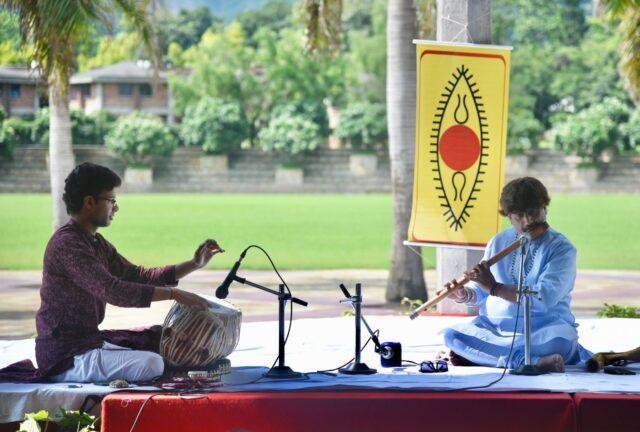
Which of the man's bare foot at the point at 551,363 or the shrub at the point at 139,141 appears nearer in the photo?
the man's bare foot at the point at 551,363

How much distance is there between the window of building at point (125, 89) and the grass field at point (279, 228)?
49.6ft

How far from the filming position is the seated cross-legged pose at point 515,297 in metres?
7.04

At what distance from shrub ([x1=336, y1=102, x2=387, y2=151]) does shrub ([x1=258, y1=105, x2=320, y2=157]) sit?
1.65m

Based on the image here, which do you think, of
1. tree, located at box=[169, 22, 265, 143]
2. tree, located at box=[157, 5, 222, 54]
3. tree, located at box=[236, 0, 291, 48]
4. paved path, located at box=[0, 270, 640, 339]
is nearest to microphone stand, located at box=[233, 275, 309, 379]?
paved path, located at box=[0, 270, 640, 339]

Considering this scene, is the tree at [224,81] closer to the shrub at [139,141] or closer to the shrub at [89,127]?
the shrub at [139,141]

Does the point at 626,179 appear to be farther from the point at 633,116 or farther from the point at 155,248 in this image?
the point at 155,248

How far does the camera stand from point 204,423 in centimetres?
636

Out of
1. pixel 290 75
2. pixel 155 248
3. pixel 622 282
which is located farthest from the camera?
pixel 290 75

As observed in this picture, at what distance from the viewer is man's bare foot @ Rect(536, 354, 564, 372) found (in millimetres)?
7016

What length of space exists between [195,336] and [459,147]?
131 inches

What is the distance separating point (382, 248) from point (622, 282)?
15300 mm

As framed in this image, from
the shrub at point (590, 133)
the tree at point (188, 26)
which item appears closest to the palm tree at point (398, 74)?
the shrub at point (590, 133)

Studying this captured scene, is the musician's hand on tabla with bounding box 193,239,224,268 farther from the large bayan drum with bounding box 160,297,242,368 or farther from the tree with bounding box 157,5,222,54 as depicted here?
the tree with bounding box 157,5,222,54

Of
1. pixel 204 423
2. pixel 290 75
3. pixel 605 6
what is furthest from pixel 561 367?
pixel 290 75
